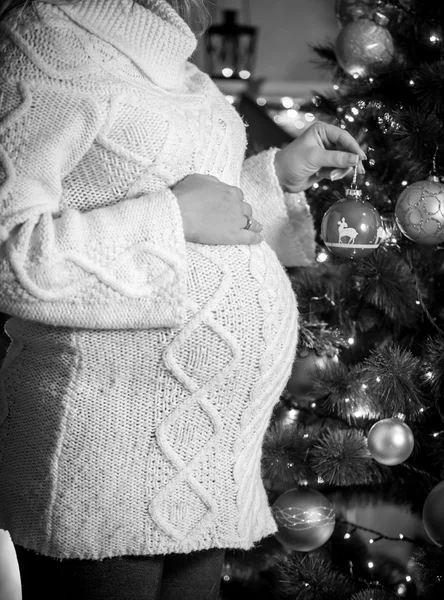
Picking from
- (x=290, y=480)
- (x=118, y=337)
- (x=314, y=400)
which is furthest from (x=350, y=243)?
(x=290, y=480)

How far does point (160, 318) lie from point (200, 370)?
0.09 meters

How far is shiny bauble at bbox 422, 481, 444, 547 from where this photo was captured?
129 cm

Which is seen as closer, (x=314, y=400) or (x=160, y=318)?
(x=160, y=318)

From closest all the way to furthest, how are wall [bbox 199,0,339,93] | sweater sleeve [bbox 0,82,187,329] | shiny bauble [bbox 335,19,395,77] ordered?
sweater sleeve [bbox 0,82,187,329], shiny bauble [bbox 335,19,395,77], wall [bbox 199,0,339,93]

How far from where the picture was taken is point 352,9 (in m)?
1.47

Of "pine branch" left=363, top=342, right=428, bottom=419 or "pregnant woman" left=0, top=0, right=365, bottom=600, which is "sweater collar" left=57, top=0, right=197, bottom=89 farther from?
"pine branch" left=363, top=342, right=428, bottom=419

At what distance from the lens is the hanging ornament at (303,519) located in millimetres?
1463

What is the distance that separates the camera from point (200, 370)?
0.86 meters

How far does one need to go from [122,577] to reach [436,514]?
670 millimetres

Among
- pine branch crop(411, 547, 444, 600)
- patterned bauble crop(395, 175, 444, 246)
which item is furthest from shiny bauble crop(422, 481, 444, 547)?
patterned bauble crop(395, 175, 444, 246)

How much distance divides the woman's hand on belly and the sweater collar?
0.52 ft

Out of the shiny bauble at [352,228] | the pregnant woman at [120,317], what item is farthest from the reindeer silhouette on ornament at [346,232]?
the pregnant woman at [120,317]

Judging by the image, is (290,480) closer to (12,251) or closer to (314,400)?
(314,400)

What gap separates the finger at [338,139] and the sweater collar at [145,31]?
27 cm
